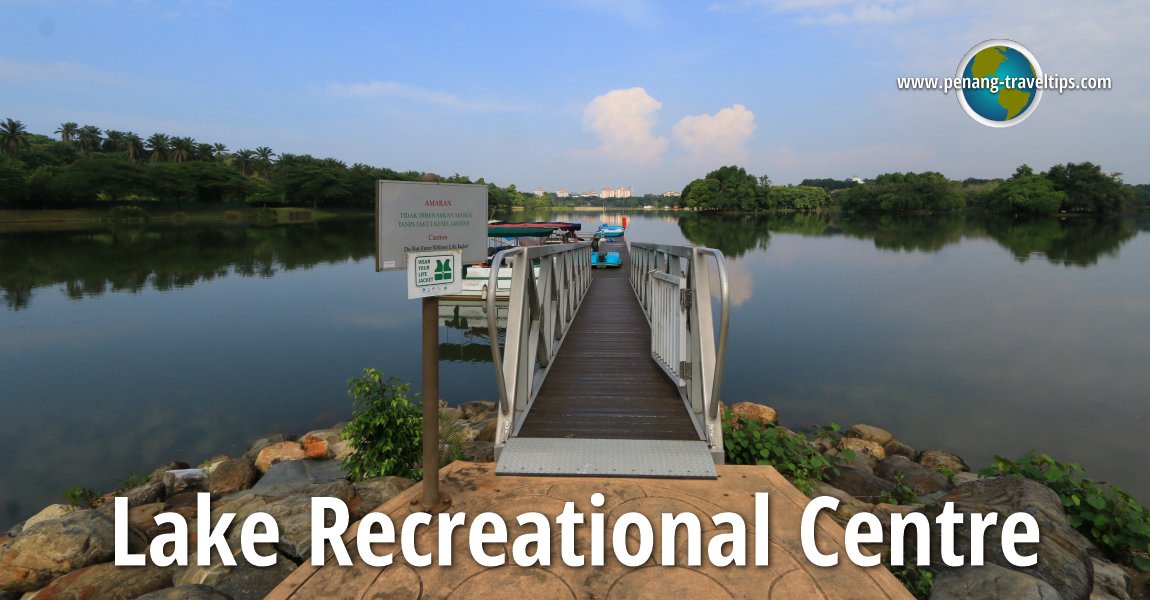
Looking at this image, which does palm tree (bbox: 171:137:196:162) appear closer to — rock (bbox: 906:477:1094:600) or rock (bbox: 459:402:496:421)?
rock (bbox: 459:402:496:421)

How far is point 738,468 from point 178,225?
242ft

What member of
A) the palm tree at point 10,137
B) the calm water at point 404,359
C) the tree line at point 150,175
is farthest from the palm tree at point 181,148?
the calm water at point 404,359

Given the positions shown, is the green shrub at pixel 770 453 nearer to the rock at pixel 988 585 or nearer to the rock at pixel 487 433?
the rock at pixel 988 585

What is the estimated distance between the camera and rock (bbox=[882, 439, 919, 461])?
8.34 meters

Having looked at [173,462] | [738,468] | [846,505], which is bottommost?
[173,462]

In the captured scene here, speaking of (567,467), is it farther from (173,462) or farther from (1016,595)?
(173,462)

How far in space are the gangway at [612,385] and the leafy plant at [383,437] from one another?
865 millimetres

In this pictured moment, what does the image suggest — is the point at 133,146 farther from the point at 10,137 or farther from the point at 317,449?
the point at 317,449

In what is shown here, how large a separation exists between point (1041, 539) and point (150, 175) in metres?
75.6

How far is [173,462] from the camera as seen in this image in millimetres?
7879

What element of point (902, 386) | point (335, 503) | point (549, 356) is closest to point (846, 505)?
point (549, 356)

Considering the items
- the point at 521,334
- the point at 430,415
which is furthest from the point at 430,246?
the point at 521,334

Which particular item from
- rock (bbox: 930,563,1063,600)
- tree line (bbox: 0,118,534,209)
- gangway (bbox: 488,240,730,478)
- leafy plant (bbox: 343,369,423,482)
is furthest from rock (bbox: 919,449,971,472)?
tree line (bbox: 0,118,534,209)

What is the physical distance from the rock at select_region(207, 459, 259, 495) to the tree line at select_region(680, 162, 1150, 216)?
339 ft
